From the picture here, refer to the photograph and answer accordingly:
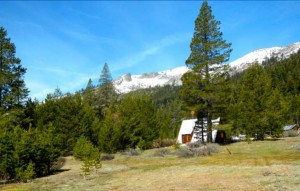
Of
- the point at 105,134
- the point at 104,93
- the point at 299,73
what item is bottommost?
the point at 105,134

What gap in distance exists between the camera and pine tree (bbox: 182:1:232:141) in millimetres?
46062

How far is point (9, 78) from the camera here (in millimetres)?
48750

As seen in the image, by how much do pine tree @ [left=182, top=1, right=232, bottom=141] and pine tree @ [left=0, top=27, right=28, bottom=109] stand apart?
25.2 m

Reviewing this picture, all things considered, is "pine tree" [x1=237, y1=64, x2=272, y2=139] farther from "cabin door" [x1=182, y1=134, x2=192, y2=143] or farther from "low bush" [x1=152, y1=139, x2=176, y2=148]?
"low bush" [x1=152, y1=139, x2=176, y2=148]

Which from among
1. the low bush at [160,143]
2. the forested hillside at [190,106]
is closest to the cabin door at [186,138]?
the low bush at [160,143]

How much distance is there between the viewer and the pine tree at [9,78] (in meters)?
48.2

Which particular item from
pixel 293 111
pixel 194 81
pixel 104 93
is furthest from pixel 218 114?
pixel 293 111

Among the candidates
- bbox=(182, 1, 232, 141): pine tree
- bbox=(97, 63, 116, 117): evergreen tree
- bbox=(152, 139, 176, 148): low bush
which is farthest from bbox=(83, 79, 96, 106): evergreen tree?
bbox=(182, 1, 232, 141): pine tree

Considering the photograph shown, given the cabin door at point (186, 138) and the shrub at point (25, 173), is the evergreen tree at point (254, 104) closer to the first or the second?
the cabin door at point (186, 138)

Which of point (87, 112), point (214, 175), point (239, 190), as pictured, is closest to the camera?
point (239, 190)

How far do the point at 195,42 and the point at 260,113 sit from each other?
14.3 metres

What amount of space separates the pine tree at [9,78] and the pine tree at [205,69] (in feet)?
82.5

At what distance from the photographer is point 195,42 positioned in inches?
1921

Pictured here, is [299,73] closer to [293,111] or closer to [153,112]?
[293,111]
